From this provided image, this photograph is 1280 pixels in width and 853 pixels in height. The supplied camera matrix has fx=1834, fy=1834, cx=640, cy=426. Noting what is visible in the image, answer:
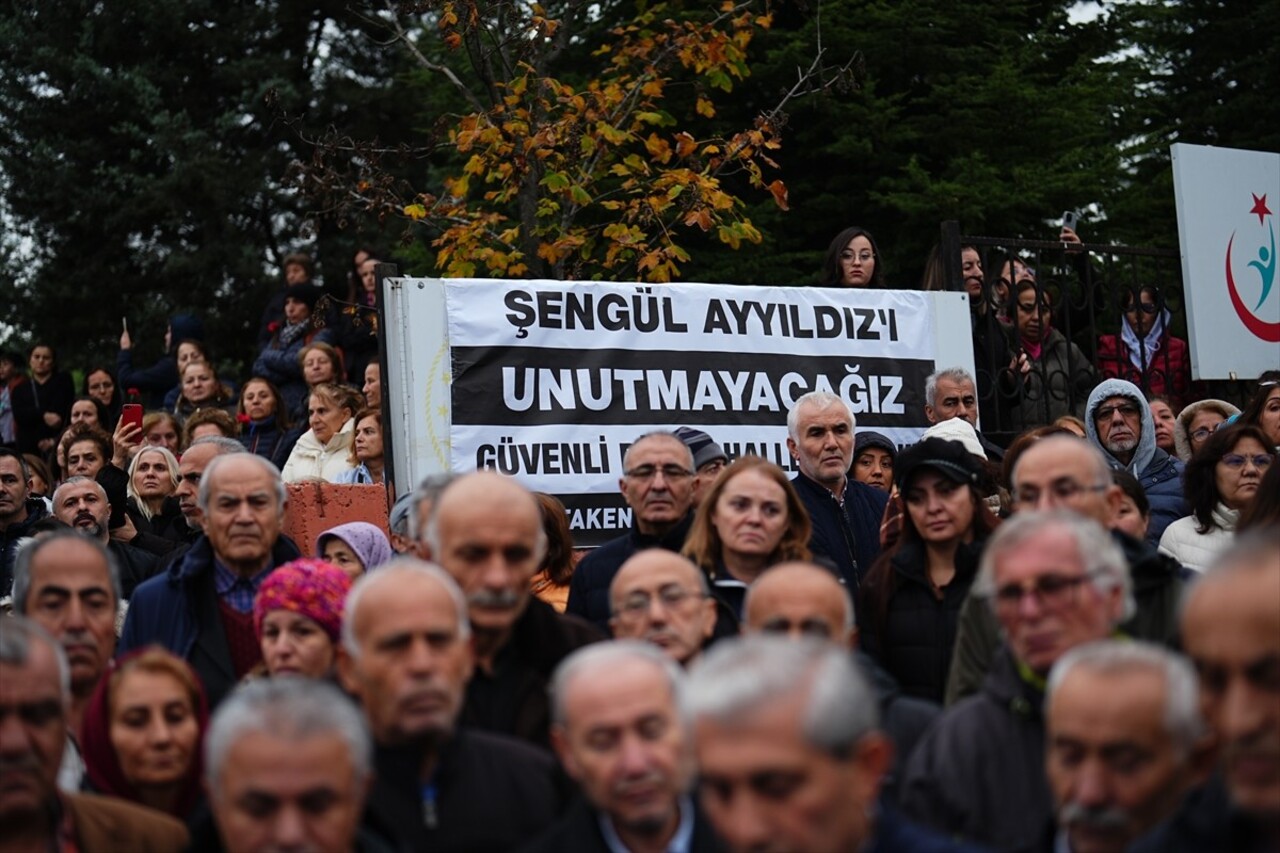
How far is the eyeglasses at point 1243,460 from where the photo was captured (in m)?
7.37

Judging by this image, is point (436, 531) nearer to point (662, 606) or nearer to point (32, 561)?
point (662, 606)

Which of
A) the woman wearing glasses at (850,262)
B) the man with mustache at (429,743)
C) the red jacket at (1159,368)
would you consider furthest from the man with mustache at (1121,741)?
the red jacket at (1159,368)

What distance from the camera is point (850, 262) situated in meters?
9.71

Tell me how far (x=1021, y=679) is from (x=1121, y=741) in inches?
27.9

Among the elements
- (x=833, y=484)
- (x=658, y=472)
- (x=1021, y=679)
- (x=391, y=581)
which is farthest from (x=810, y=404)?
(x=391, y=581)

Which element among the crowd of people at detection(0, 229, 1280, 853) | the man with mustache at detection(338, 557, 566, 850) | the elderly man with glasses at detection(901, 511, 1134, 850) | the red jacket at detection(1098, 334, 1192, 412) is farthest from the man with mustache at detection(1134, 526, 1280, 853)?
the red jacket at detection(1098, 334, 1192, 412)

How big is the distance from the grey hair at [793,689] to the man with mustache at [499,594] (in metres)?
1.27

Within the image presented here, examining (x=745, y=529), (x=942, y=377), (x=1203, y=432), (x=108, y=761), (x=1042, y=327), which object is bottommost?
(x=108, y=761)

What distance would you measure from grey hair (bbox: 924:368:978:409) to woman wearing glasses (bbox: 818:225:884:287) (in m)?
0.83

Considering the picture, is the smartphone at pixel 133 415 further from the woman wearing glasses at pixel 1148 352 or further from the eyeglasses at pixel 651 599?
the eyeglasses at pixel 651 599

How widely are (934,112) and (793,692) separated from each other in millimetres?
13336

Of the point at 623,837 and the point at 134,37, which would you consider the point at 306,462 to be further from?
the point at 134,37

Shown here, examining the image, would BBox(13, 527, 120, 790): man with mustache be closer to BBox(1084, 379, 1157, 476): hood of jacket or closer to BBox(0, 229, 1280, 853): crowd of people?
BBox(0, 229, 1280, 853): crowd of people

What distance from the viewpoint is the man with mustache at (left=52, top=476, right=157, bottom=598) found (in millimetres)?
8062
